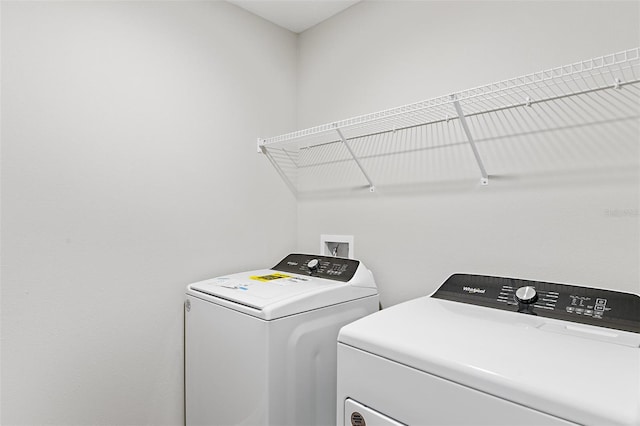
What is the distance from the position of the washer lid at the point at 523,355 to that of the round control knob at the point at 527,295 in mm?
52

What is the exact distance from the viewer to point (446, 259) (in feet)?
5.51

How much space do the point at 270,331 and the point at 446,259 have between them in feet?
2.77

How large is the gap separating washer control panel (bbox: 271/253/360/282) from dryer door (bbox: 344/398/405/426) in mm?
679

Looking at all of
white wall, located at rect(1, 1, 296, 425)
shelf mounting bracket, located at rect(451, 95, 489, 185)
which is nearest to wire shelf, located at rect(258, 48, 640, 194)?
shelf mounting bracket, located at rect(451, 95, 489, 185)

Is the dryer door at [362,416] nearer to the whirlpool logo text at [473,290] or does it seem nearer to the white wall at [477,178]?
the whirlpool logo text at [473,290]

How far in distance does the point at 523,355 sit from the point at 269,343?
83 cm

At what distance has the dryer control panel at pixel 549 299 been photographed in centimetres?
112

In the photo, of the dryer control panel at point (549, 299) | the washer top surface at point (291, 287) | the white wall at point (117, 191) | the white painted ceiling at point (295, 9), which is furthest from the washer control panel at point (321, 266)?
the white painted ceiling at point (295, 9)

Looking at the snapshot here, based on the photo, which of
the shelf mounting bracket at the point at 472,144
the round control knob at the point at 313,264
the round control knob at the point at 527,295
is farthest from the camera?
the round control knob at the point at 313,264

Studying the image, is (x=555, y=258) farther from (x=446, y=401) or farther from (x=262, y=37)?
(x=262, y=37)

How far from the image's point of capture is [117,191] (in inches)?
65.2

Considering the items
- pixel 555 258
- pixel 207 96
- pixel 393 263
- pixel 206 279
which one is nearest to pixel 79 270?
pixel 206 279

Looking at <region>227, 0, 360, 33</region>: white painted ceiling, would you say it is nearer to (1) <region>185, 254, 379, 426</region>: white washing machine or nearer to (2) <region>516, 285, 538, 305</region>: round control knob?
(1) <region>185, 254, 379, 426</region>: white washing machine

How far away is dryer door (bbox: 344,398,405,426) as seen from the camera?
1.03 meters
